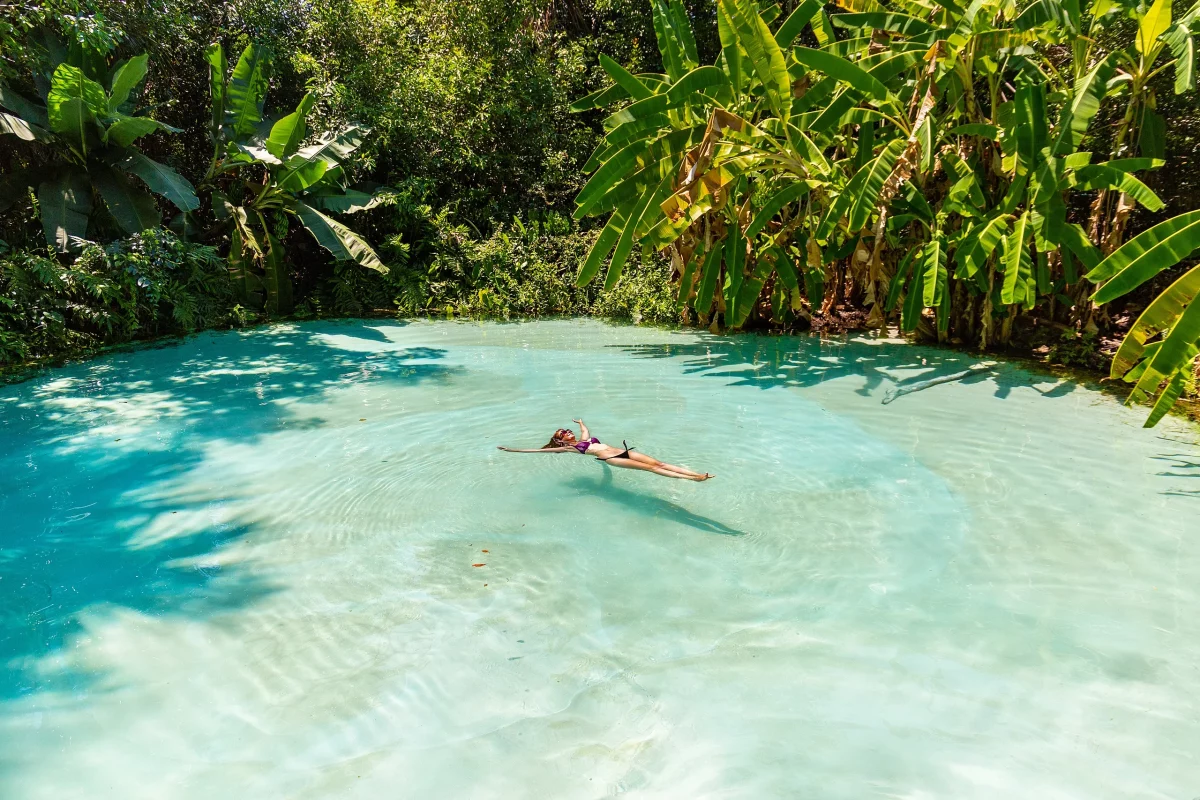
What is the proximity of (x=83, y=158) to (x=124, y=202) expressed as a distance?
2.26 feet

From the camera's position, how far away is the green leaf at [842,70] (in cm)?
623

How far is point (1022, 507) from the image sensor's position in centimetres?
412

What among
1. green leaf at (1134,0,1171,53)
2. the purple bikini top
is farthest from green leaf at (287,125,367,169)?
green leaf at (1134,0,1171,53)

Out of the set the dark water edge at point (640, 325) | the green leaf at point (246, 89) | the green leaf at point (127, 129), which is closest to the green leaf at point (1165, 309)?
the dark water edge at point (640, 325)

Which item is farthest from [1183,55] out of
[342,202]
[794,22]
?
[342,202]

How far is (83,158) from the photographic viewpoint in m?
9.55

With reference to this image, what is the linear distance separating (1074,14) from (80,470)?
7817mm

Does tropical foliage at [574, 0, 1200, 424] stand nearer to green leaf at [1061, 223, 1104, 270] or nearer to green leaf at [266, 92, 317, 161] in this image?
green leaf at [1061, 223, 1104, 270]

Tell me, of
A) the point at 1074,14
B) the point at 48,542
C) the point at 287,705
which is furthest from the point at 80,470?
the point at 1074,14

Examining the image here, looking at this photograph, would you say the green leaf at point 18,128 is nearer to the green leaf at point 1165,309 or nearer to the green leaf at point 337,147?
the green leaf at point 337,147

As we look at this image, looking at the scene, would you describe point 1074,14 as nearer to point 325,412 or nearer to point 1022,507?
point 1022,507

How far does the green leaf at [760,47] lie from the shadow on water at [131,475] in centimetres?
439

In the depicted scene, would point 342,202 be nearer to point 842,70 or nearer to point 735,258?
point 735,258

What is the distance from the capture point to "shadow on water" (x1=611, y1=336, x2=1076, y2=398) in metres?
6.68
